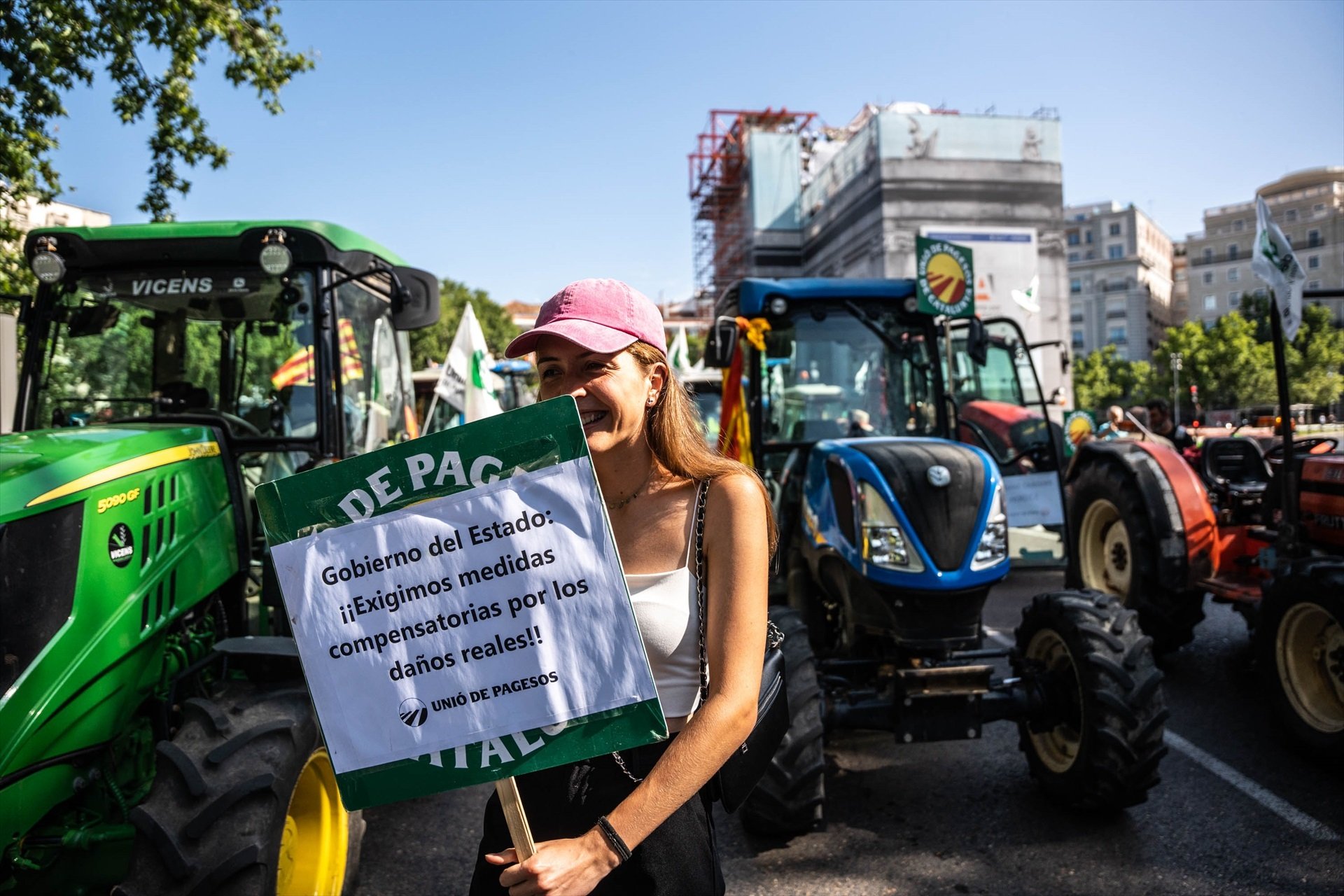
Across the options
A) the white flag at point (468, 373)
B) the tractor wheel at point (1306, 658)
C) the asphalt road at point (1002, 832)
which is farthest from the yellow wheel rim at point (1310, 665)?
the white flag at point (468, 373)

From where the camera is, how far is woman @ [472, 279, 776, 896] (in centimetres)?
154

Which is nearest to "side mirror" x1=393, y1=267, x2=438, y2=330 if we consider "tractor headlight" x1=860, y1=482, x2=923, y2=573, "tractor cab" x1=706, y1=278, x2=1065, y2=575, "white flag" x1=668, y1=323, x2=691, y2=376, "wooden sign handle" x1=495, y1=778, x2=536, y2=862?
"tractor cab" x1=706, y1=278, x2=1065, y2=575

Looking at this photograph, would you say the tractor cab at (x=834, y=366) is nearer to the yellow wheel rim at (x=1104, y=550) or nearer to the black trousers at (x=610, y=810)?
the yellow wheel rim at (x=1104, y=550)

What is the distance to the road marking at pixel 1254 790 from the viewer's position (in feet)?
13.1

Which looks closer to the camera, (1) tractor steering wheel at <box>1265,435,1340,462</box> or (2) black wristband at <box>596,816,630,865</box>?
(2) black wristband at <box>596,816,630,865</box>

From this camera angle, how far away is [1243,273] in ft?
309

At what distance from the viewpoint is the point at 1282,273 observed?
4.98 meters

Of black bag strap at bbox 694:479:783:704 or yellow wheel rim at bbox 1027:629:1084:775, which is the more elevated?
black bag strap at bbox 694:479:783:704

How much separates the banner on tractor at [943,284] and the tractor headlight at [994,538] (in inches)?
70.3

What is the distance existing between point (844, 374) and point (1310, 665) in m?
2.85

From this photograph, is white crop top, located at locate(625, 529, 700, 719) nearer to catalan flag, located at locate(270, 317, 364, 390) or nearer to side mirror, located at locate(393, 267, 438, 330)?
catalan flag, located at locate(270, 317, 364, 390)

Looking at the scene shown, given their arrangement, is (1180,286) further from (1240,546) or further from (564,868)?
(564,868)

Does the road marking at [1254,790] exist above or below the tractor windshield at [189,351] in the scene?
below

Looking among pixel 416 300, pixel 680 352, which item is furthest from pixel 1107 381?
pixel 416 300
